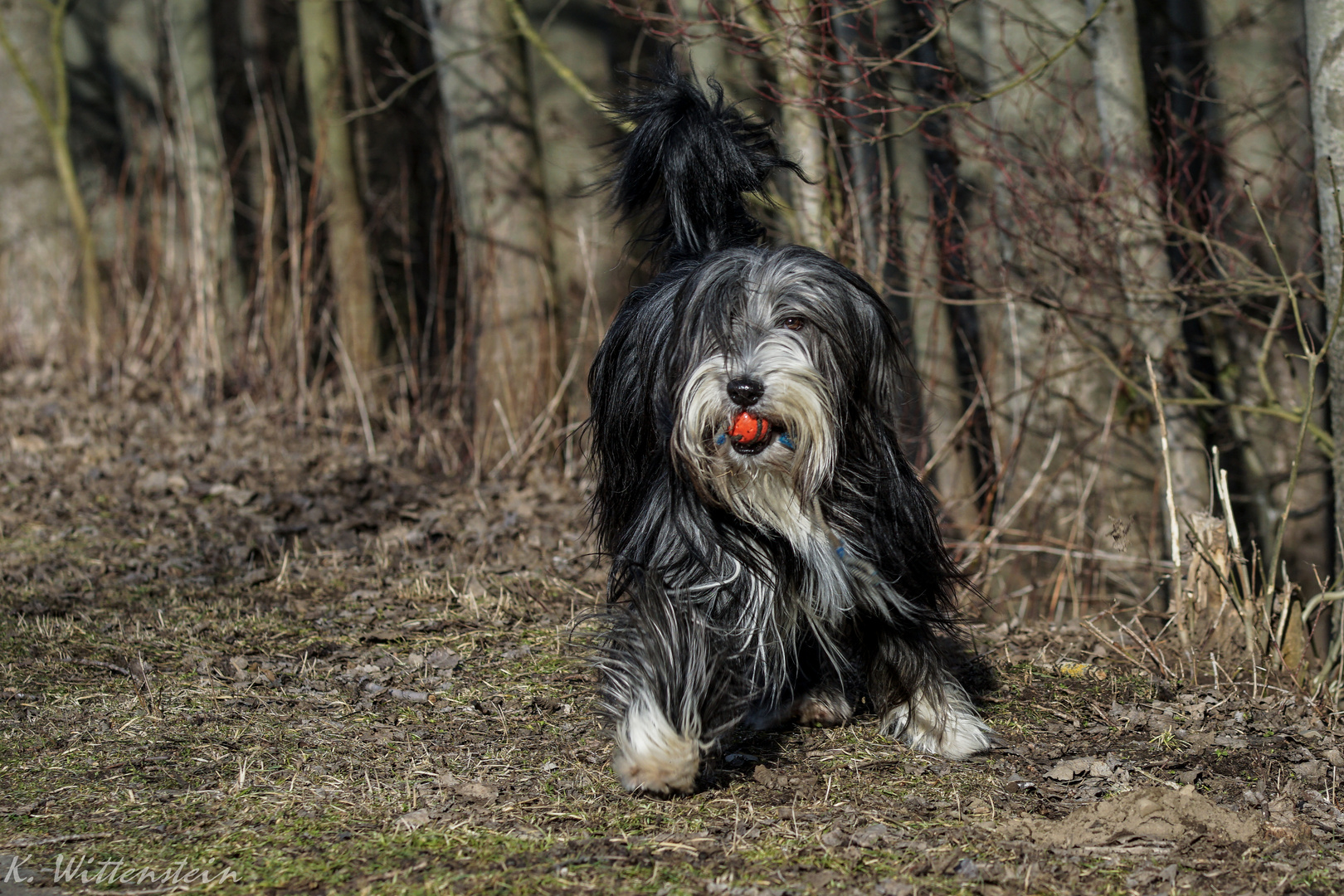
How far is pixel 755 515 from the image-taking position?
315 cm

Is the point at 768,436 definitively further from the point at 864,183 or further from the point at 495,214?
the point at 495,214

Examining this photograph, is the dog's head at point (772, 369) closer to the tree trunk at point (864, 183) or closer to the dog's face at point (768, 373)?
the dog's face at point (768, 373)

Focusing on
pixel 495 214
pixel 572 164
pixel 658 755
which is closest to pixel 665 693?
pixel 658 755

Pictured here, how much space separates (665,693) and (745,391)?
0.76m

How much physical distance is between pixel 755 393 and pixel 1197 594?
7.12 ft

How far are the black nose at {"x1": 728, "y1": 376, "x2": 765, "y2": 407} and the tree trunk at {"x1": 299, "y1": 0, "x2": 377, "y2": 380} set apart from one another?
5.36 metres

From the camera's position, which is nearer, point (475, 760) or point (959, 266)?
point (475, 760)

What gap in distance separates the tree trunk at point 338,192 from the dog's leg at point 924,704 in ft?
17.0

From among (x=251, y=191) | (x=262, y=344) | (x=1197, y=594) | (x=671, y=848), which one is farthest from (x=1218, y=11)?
(x=251, y=191)

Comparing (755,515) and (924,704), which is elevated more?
(755,515)

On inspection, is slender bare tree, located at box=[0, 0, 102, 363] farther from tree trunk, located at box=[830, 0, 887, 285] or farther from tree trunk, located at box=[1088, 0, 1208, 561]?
tree trunk, located at box=[1088, 0, 1208, 561]

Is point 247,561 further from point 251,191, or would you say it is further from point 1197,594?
→ point 251,191

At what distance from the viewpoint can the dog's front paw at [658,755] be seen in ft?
9.83

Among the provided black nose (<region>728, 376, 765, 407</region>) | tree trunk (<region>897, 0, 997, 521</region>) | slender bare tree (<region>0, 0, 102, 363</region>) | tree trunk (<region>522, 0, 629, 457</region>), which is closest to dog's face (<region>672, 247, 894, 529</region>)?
black nose (<region>728, 376, 765, 407</region>)
